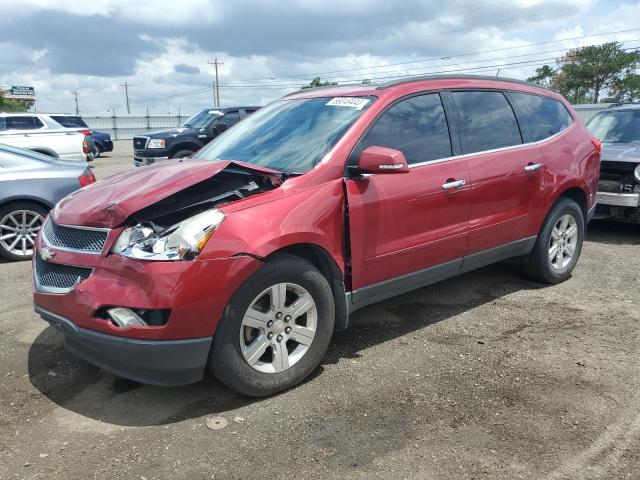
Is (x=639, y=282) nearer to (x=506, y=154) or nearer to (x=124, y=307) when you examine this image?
(x=506, y=154)

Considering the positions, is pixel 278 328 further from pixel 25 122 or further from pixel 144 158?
pixel 25 122

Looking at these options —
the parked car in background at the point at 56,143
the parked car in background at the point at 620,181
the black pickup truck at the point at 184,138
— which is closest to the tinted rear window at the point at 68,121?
the black pickup truck at the point at 184,138

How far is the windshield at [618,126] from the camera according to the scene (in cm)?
796

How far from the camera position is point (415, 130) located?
13.0ft

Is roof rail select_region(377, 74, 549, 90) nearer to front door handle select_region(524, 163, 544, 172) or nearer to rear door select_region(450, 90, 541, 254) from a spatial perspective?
rear door select_region(450, 90, 541, 254)

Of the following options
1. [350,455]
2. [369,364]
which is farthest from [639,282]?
[350,455]

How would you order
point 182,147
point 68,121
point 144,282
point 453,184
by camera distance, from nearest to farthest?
point 144,282 → point 453,184 → point 182,147 → point 68,121

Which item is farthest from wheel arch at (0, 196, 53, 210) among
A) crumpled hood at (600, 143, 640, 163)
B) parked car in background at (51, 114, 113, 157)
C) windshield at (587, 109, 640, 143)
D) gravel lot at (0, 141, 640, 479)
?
parked car in background at (51, 114, 113, 157)

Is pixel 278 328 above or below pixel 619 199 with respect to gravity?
below

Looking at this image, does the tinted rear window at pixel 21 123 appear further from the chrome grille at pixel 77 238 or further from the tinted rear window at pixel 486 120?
the tinted rear window at pixel 486 120

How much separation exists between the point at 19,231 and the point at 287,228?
4780 millimetres

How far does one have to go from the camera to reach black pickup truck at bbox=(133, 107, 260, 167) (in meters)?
13.6

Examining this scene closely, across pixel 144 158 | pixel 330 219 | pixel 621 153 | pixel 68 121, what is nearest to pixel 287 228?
pixel 330 219

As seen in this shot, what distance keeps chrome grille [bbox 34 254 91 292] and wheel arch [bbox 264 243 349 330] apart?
1146mm
